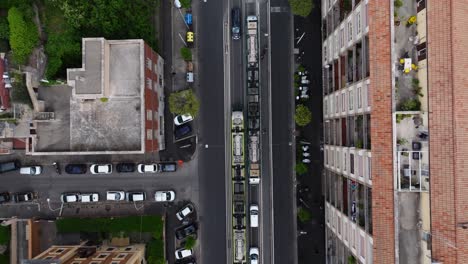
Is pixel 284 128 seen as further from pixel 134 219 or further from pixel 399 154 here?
pixel 134 219

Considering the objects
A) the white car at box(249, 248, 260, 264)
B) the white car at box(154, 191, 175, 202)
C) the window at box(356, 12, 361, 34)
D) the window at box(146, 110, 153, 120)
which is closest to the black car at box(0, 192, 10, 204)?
the white car at box(154, 191, 175, 202)

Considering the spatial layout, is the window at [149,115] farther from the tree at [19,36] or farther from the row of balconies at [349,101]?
the row of balconies at [349,101]

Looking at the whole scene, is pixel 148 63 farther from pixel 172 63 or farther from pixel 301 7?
pixel 301 7

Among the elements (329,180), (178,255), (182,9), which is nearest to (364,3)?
(329,180)

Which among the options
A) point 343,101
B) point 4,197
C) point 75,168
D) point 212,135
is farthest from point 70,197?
point 343,101

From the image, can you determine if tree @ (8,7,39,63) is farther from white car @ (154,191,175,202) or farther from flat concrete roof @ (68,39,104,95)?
white car @ (154,191,175,202)

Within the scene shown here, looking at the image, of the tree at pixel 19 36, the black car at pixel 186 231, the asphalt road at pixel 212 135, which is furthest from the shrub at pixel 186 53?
the black car at pixel 186 231

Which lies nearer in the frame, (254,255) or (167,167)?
(254,255)
